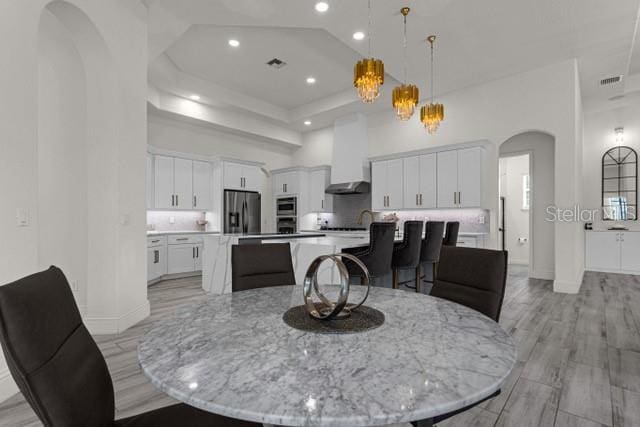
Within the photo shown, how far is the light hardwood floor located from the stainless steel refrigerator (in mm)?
2671

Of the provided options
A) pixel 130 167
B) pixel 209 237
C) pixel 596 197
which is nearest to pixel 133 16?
pixel 130 167

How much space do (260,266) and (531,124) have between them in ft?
16.5

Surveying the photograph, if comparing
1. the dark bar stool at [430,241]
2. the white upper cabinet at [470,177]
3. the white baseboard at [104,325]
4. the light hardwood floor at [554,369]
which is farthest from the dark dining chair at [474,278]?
the white upper cabinet at [470,177]

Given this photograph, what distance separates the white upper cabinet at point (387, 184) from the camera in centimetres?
616

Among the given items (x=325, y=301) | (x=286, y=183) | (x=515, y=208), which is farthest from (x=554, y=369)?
(x=515, y=208)

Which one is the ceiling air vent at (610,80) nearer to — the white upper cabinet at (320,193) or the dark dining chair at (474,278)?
the white upper cabinet at (320,193)

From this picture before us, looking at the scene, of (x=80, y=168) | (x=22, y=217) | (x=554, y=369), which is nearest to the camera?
(x=22, y=217)

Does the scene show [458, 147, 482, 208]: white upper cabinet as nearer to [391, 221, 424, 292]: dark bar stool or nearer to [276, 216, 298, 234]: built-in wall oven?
[391, 221, 424, 292]: dark bar stool

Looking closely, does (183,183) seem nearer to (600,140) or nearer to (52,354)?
(52,354)

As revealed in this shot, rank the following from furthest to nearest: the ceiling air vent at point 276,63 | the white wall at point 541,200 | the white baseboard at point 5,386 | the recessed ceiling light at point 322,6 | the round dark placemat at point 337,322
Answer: the white wall at point 541,200, the ceiling air vent at point 276,63, the recessed ceiling light at point 322,6, the white baseboard at point 5,386, the round dark placemat at point 337,322

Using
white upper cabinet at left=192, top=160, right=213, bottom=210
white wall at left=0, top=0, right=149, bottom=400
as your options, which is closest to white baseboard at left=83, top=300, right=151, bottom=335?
white wall at left=0, top=0, right=149, bottom=400

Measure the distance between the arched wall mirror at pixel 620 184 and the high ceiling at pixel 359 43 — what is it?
1.21 metres

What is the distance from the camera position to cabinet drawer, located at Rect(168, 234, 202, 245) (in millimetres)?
5824

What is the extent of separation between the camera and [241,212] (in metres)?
7.02
